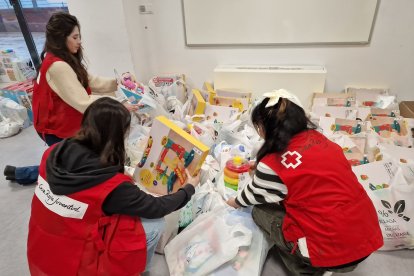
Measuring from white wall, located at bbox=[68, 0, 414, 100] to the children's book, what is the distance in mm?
1420

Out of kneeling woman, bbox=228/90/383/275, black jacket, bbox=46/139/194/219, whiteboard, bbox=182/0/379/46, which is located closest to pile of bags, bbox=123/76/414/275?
kneeling woman, bbox=228/90/383/275

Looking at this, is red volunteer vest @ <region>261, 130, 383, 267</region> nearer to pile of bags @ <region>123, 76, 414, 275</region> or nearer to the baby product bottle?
pile of bags @ <region>123, 76, 414, 275</region>

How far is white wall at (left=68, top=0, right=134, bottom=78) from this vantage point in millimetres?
2342

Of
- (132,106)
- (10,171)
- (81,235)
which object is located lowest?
(10,171)

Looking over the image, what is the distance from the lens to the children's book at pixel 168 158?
4.28 ft

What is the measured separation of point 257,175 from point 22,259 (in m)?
1.32

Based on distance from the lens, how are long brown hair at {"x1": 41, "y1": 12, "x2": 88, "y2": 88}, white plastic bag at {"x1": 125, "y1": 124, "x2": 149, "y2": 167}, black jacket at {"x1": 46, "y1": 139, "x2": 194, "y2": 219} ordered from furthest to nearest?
white plastic bag at {"x1": 125, "y1": 124, "x2": 149, "y2": 167} → long brown hair at {"x1": 41, "y1": 12, "x2": 88, "y2": 88} → black jacket at {"x1": 46, "y1": 139, "x2": 194, "y2": 219}

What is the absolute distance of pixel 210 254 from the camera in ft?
3.83

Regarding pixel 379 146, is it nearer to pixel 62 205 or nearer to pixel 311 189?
pixel 311 189

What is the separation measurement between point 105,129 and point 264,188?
2.11 feet

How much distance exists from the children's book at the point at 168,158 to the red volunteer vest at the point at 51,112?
1.75 feet

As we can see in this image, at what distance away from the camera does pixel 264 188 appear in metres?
1.10

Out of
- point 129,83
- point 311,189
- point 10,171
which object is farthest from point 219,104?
point 10,171

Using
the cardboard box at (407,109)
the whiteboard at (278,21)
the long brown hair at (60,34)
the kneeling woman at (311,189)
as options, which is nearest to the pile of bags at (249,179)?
the cardboard box at (407,109)
